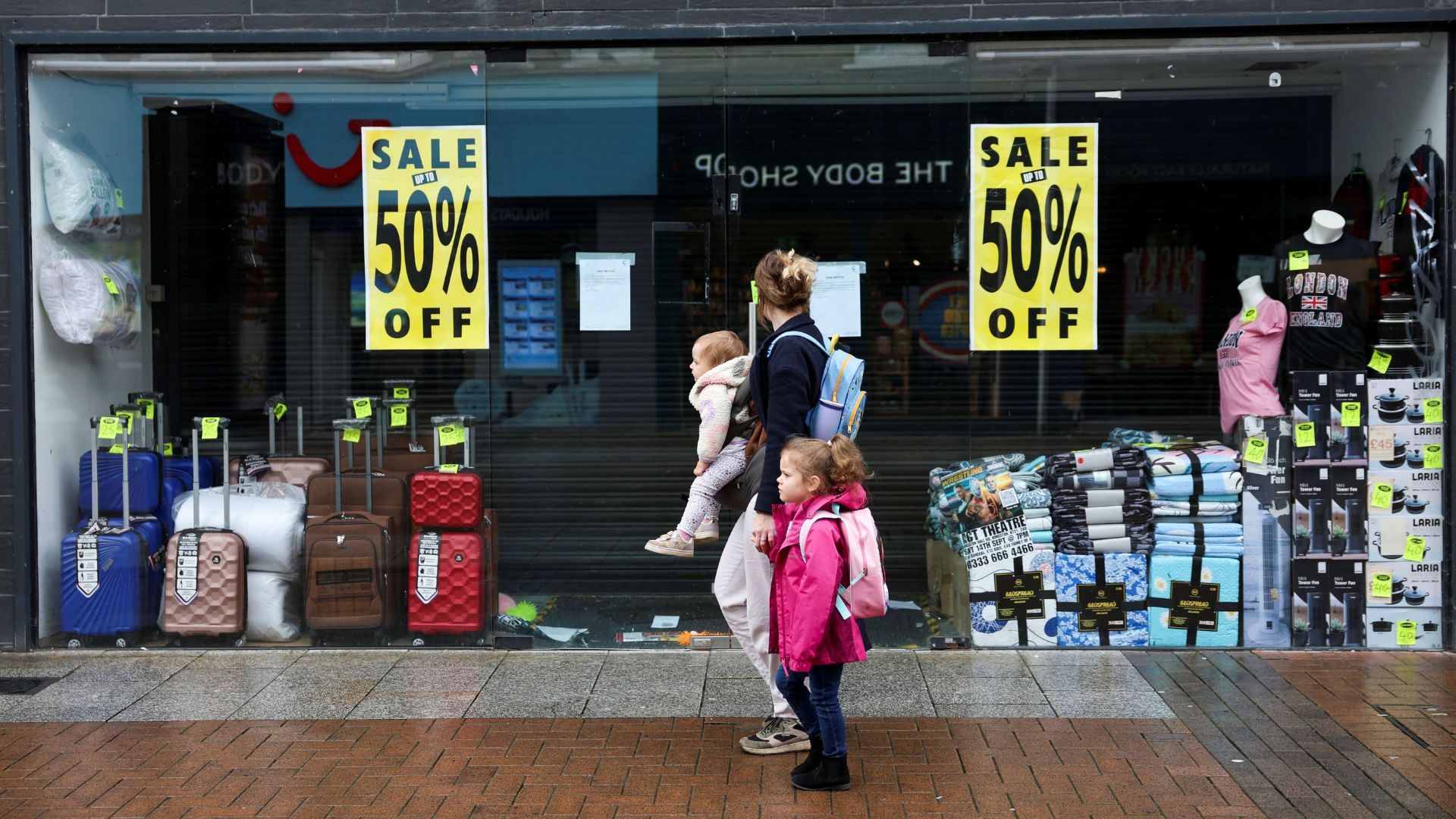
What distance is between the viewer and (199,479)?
7.31m

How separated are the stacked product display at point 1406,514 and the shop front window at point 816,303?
2cm

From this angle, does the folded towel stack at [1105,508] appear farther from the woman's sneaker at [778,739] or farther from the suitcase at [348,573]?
the suitcase at [348,573]

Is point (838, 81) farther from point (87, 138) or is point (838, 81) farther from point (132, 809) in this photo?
point (132, 809)

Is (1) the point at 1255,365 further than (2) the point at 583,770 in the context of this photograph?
Yes

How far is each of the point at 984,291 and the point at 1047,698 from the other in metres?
2.19

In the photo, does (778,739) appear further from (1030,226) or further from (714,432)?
(1030,226)

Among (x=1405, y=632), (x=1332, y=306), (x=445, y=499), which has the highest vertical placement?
(x=1332, y=306)

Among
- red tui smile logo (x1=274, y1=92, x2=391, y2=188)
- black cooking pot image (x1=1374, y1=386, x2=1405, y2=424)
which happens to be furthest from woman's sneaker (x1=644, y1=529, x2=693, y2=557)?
black cooking pot image (x1=1374, y1=386, x2=1405, y2=424)

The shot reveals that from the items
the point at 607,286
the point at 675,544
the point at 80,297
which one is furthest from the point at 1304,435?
the point at 80,297

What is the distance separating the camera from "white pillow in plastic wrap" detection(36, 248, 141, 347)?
7.10 metres

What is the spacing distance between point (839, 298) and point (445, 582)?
2561 millimetres

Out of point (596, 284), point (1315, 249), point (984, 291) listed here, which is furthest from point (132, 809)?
point (1315, 249)

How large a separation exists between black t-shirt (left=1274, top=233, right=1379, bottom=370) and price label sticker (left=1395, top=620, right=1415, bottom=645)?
1325 mm

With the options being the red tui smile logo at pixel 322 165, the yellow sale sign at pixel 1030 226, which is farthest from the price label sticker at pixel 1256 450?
the red tui smile logo at pixel 322 165
